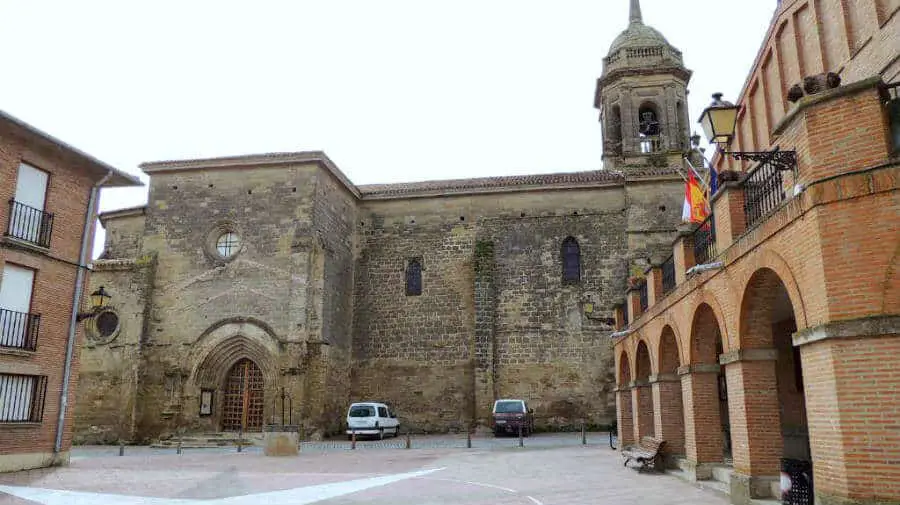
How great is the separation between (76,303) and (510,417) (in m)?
13.8

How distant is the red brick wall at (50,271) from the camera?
558 inches

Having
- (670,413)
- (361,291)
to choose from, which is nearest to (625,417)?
(670,413)

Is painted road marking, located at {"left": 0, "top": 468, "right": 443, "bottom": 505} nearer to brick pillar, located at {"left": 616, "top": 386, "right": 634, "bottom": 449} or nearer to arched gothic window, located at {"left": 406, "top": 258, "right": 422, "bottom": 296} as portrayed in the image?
brick pillar, located at {"left": 616, "top": 386, "right": 634, "bottom": 449}

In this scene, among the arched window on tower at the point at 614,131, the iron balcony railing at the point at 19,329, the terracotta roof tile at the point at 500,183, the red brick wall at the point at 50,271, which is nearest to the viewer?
the iron balcony railing at the point at 19,329

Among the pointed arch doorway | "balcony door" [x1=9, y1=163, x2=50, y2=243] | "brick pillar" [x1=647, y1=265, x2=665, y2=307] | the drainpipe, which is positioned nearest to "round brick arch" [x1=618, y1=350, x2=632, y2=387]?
"brick pillar" [x1=647, y1=265, x2=665, y2=307]

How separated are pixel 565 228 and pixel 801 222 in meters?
20.0

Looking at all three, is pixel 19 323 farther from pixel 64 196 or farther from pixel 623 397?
pixel 623 397

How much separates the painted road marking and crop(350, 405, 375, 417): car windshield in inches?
456

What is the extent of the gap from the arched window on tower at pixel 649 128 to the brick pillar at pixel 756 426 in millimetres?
21590

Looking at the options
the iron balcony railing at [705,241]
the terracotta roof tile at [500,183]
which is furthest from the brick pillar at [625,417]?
the terracotta roof tile at [500,183]

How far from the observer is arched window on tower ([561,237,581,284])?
86.8ft

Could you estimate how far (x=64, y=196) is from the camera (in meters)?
15.7

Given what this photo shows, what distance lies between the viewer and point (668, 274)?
13.4 meters

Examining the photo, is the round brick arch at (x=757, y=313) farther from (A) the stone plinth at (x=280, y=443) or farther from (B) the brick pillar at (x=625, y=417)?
(A) the stone plinth at (x=280, y=443)
